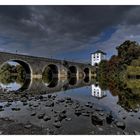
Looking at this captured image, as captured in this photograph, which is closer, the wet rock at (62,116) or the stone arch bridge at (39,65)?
the wet rock at (62,116)

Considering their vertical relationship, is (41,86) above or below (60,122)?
above

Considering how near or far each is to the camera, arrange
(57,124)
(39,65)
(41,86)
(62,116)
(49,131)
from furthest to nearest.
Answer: (39,65), (41,86), (62,116), (57,124), (49,131)

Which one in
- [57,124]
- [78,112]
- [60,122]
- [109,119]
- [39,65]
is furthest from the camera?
[39,65]

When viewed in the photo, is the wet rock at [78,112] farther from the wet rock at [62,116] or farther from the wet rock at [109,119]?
the wet rock at [109,119]

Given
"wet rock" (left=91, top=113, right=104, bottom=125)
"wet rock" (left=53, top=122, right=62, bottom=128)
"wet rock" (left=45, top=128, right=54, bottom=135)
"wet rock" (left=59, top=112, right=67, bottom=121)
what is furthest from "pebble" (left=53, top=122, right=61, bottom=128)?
"wet rock" (left=91, top=113, right=104, bottom=125)

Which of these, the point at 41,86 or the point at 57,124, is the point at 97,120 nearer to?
the point at 57,124

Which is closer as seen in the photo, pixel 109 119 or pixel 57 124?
pixel 57 124

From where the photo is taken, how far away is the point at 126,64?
12539 millimetres

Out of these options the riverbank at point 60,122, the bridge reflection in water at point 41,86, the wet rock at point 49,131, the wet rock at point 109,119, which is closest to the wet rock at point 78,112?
the riverbank at point 60,122

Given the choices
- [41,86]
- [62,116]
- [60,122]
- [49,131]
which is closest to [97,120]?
[60,122]

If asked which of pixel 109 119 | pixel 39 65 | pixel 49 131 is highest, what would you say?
pixel 39 65

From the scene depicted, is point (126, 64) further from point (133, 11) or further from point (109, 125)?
point (109, 125)

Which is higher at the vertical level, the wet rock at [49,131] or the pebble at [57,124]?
the pebble at [57,124]
